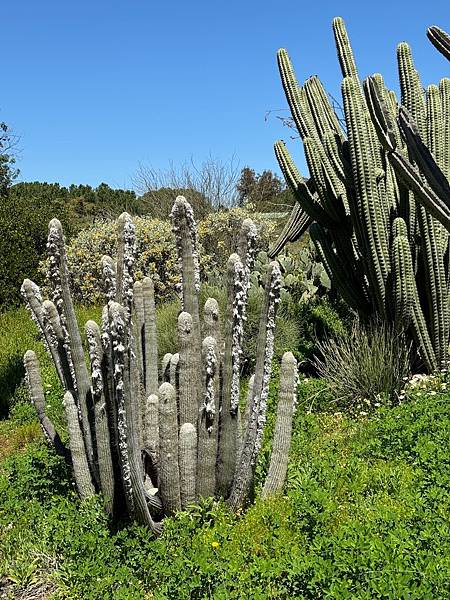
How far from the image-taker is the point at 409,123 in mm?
5418

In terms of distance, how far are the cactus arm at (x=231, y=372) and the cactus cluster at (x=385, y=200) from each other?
2676mm

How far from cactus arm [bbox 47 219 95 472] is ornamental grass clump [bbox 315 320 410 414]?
9.30 feet

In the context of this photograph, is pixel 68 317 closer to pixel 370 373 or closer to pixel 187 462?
pixel 187 462

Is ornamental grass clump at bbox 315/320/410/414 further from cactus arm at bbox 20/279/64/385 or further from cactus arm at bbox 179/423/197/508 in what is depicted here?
cactus arm at bbox 20/279/64/385

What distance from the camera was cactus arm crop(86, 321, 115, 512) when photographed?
10.3 ft

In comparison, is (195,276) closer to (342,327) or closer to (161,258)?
(342,327)

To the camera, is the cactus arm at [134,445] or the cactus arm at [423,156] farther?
the cactus arm at [423,156]

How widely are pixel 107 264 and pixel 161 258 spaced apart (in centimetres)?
843

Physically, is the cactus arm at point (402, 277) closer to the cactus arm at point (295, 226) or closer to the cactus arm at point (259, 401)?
the cactus arm at point (295, 226)

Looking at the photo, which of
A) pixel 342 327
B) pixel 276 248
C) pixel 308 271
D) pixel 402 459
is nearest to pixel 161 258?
pixel 308 271

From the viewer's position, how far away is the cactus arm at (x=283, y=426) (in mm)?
3391

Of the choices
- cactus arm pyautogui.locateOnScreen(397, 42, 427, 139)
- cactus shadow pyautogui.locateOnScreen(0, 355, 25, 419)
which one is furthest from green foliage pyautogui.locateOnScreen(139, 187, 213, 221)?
cactus arm pyautogui.locateOnScreen(397, 42, 427, 139)

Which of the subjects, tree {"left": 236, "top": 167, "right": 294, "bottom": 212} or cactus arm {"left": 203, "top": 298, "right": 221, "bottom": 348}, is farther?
tree {"left": 236, "top": 167, "right": 294, "bottom": 212}

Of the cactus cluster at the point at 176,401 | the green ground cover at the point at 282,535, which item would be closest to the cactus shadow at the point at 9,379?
the green ground cover at the point at 282,535
